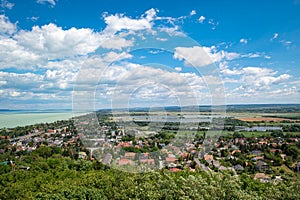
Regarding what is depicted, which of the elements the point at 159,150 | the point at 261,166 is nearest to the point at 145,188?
the point at 159,150

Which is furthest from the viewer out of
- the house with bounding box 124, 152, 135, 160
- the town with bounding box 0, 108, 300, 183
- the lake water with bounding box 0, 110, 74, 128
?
the lake water with bounding box 0, 110, 74, 128

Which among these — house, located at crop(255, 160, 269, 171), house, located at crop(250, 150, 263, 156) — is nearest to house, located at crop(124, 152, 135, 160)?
house, located at crop(255, 160, 269, 171)

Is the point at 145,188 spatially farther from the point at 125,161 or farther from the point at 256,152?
the point at 256,152

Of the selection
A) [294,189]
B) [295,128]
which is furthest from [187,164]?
[295,128]

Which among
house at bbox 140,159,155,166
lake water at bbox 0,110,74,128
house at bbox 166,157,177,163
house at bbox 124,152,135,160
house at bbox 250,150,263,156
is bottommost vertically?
house at bbox 250,150,263,156

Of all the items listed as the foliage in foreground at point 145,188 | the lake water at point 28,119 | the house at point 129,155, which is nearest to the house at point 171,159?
the foliage in foreground at point 145,188

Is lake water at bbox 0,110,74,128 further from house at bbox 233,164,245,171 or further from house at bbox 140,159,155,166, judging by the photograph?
house at bbox 140,159,155,166

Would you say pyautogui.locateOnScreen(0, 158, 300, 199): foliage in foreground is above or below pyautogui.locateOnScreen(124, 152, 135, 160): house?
below

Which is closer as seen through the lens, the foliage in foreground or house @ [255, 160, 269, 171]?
the foliage in foreground

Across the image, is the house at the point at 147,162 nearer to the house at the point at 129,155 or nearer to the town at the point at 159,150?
the town at the point at 159,150
